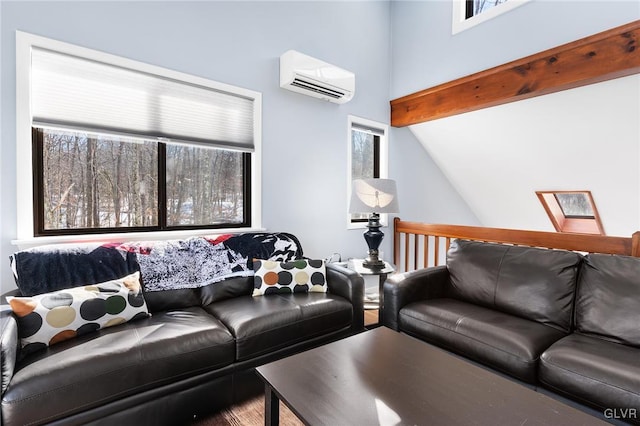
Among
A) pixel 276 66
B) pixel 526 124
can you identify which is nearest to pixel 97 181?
pixel 276 66

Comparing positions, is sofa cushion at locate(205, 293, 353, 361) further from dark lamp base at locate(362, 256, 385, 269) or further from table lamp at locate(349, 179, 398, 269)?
table lamp at locate(349, 179, 398, 269)

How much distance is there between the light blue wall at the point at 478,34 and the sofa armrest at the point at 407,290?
2.14 m

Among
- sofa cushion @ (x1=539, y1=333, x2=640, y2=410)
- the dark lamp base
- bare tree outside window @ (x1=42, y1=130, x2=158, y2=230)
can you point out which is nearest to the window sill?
bare tree outside window @ (x1=42, y1=130, x2=158, y2=230)

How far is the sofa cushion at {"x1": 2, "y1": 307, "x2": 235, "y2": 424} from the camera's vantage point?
1.23 metres

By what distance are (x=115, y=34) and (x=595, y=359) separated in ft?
10.9

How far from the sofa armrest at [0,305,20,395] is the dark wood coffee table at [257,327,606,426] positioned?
95 cm

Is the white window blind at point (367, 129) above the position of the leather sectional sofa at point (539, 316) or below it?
above

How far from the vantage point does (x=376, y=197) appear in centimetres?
286

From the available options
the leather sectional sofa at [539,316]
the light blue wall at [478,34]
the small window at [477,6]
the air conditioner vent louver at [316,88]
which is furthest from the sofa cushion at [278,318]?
the small window at [477,6]

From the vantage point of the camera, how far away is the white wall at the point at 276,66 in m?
1.94

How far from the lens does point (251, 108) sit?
2.86 metres

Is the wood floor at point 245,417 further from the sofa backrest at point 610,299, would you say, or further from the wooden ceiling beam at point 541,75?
the wooden ceiling beam at point 541,75

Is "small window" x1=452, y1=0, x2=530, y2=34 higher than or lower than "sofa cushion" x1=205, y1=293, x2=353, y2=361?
higher

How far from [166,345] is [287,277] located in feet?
3.23
